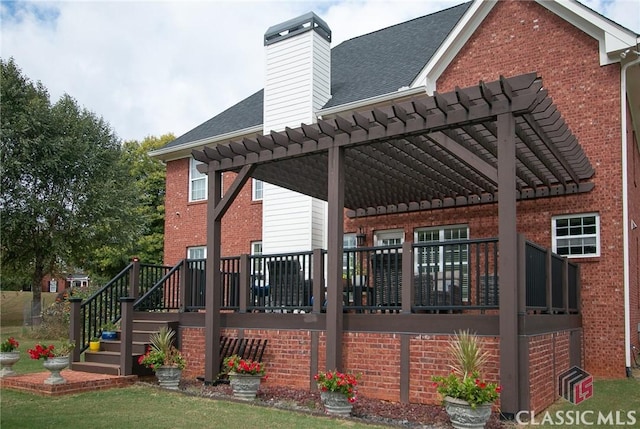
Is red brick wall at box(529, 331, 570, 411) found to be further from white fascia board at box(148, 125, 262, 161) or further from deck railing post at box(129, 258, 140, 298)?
white fascia board at box(148, 125, 262, 161)

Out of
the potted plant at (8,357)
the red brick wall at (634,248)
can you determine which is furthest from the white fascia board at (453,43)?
the potted plant at (8,357)

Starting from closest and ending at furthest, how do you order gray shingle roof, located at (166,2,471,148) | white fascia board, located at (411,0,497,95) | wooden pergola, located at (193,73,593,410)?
wooden pergola, located at (193,73,593,410), white fascia board, located at (411,0,497,95), gray shingle roof, located at (166,2,471,148)

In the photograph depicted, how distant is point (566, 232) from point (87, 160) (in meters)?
17.1

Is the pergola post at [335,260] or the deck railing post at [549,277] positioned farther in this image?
the deck railing post at [549,277]

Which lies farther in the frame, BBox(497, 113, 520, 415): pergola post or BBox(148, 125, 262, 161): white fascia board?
BBox(148, 125, 262, 161): white fascia board

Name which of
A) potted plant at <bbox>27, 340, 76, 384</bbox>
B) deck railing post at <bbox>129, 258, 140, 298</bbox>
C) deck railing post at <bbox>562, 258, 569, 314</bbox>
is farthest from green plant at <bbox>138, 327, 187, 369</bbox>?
deck railing post at <bbox>562, 258, 569, 314</bbox>

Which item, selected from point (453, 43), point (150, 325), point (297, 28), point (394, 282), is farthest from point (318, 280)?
point (297, 28)

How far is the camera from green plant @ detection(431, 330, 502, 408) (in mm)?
6426

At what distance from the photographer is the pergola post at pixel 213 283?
31.9 feet

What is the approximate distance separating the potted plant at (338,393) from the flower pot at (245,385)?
57.0 inches

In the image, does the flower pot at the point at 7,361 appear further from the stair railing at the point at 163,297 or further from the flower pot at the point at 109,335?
the stair railing at the point at 163,297

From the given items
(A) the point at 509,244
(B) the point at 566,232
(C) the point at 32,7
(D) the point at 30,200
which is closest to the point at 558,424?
(A) the point at 509,244

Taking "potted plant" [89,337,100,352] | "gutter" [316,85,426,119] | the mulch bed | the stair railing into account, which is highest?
"gutter" [316,85,426,119]

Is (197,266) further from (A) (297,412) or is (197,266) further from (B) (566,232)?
(B) (566,232)
